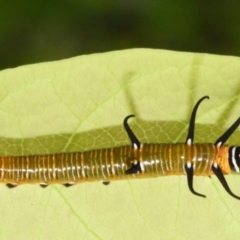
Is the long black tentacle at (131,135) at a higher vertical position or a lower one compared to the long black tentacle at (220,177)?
higher

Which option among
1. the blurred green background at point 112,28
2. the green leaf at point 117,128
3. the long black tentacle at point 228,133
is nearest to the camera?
the long black tentacle at point 228,133

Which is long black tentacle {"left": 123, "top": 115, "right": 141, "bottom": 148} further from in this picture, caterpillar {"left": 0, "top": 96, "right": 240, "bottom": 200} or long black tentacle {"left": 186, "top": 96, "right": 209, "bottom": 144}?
long black tentacle {"left": 186, "top": 96, "right": 209, "bottom": 144}

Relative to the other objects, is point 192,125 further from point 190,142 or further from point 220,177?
point 220,177

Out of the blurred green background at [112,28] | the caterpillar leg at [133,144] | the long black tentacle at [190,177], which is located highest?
the blurred green background at [112,28]

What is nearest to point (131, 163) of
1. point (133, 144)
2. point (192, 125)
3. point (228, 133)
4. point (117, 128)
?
point (133, 144)

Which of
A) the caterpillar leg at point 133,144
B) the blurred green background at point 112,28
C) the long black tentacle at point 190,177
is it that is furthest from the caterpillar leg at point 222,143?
the blurred green background at point 112,28

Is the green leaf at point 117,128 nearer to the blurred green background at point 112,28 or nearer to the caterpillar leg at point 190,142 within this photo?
the caterpillar leg at point 190,142
